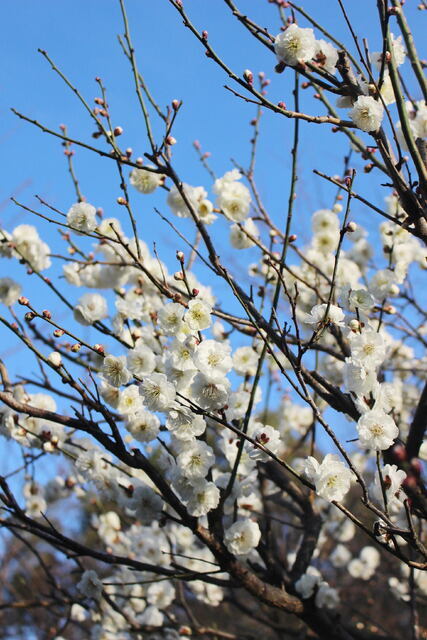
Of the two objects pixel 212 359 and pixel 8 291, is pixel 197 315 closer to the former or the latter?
pixel 212 359

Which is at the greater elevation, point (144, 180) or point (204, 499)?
Result: point (144, 180)

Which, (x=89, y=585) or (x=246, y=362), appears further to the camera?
(x=246, y=362)

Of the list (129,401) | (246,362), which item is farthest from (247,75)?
A: (246,362)

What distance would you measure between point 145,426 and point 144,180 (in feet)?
4.34

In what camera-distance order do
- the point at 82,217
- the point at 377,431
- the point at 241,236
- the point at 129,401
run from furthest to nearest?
the point at 241,236, the point at 82,217, the point at 129,401, the point at 377,431

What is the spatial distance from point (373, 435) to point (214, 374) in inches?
21.9

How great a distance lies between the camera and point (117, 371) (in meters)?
2.36

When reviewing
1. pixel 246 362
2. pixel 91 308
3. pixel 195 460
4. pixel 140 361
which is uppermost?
pixel 246 362

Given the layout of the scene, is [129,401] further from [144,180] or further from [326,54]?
[326,54]

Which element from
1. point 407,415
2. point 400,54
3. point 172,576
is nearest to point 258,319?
point 172,576

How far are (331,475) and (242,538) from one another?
74 cm

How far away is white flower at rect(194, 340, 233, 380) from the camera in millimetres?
2043

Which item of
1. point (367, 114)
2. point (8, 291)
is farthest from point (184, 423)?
point (8, 291)

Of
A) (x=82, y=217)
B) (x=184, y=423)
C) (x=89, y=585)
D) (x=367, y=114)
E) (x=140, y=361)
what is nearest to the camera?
(x=367, y=114)
